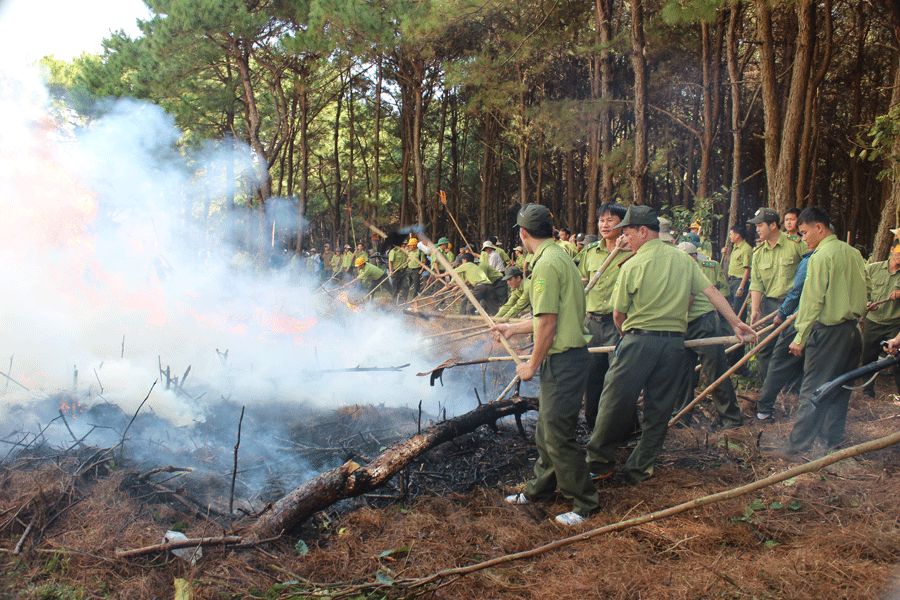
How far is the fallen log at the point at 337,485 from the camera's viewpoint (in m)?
3.55

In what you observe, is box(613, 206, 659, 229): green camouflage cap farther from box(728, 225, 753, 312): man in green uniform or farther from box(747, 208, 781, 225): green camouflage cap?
box(728, 225, 753, 312): man in green uniform

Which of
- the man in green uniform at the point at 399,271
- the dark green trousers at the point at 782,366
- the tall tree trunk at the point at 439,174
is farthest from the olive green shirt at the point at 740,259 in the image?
the tall tree trunk at the point at 439,174

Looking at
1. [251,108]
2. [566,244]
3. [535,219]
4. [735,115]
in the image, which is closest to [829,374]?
[535,219]

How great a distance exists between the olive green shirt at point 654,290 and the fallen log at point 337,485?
71.9 inches

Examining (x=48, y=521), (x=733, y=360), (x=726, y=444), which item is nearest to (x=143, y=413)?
(x=48, y=521)

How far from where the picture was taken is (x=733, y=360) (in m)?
7.16

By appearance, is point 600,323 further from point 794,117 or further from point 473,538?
point 794,117

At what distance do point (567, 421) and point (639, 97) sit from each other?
904cm

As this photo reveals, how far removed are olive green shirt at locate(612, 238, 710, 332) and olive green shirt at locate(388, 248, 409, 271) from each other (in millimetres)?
12195

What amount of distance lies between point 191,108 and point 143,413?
48.4 ft

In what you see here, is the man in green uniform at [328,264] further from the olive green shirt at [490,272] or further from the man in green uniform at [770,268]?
the man in green uniform at [770,268]

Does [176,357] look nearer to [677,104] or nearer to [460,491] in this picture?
[460,491]

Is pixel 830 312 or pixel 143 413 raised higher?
pixel 830 312

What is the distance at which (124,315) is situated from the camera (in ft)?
24.7
